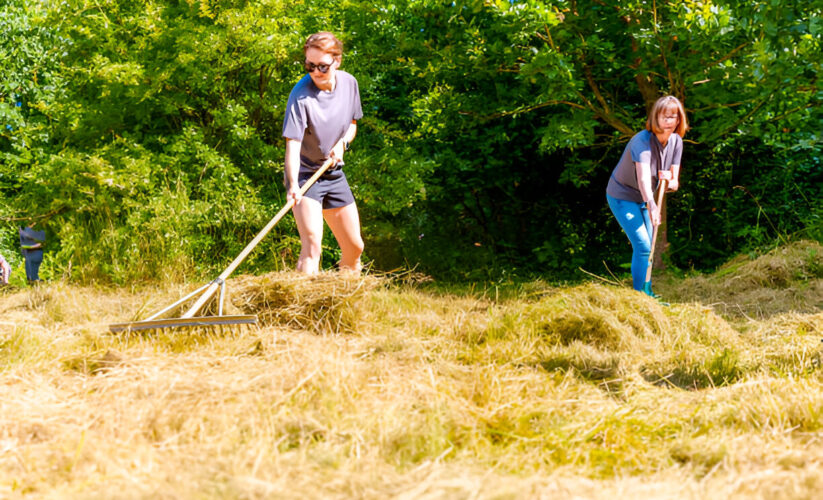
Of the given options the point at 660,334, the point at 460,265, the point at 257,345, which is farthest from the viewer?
the point at 460,265

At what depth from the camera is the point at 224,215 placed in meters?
6.04

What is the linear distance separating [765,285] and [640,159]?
1736 mm

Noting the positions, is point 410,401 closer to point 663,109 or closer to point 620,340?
point 620,340

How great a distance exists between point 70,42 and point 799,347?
6.48 meters

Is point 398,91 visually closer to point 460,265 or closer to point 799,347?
point 460,265

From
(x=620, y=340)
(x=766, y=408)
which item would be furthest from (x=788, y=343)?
(x=766, y=408)

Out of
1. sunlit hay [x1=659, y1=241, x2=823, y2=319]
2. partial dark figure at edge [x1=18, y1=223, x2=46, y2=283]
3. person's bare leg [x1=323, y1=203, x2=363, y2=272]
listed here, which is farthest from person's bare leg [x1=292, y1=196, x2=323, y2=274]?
partial dark figure at edge [x1=18, y1=223, x2=46, y2=283]

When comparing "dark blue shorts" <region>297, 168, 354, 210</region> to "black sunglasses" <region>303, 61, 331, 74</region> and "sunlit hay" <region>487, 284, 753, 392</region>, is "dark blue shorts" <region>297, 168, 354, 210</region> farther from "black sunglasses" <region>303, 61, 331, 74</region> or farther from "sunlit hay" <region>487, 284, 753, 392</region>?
"sunlit hay" <region>487, 284, 753, 392</region>

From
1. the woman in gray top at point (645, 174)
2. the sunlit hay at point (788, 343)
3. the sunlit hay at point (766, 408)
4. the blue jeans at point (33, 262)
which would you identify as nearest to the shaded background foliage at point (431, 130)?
the blue jeans at point (33, 262)

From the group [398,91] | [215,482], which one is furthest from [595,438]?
[398,91]

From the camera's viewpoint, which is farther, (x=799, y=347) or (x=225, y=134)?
(x=225, y=134)

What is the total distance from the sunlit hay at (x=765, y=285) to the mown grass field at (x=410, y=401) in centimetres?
58

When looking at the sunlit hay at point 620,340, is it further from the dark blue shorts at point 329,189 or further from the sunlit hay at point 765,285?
the dark blue shorts at point 329,189

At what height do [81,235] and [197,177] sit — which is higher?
[197,177]
